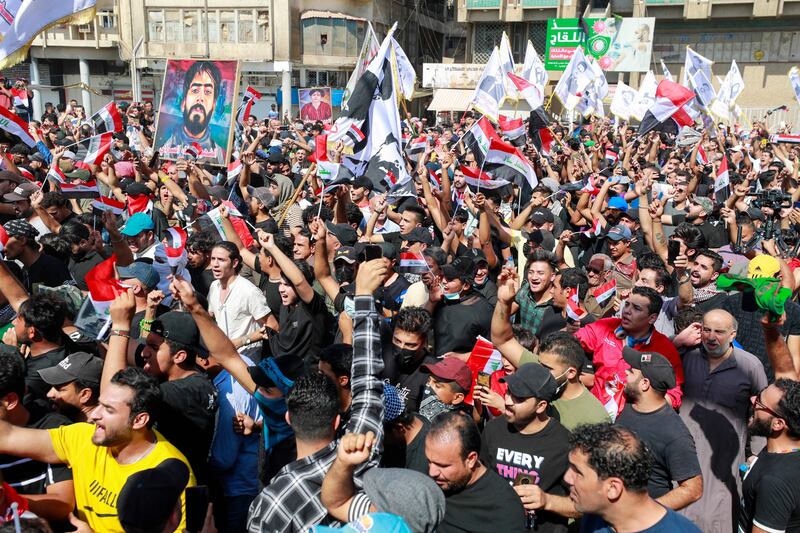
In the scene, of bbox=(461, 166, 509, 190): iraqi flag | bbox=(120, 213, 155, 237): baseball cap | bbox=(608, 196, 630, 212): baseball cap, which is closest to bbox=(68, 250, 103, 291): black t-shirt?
bbox=(120, 213, 155, 237): baseball cap

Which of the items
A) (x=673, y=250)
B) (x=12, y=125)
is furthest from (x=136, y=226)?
(x=673, y=250)

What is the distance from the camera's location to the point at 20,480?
3457 mm

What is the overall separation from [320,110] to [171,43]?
71.6 feet

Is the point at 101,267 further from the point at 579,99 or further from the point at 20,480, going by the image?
the point at 579,99

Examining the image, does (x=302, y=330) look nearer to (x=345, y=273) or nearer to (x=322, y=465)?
(x=345, y=273)

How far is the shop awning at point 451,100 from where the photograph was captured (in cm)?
3962

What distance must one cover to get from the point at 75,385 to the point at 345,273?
3.30 m

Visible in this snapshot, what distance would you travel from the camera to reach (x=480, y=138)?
9195mm

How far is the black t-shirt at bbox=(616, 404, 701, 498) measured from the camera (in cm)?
370

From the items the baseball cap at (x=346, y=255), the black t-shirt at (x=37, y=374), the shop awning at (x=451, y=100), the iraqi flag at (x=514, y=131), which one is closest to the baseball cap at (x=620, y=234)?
the baseball cap at (x=346, y=255)

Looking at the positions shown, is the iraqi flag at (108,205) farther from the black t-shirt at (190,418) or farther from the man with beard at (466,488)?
the man with beard at (466,488)

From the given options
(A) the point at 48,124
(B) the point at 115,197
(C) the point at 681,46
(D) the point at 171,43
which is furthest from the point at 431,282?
(C) the point at 681,46

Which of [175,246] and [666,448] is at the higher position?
[175,246]

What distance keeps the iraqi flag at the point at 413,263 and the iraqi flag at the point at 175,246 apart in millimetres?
1850
